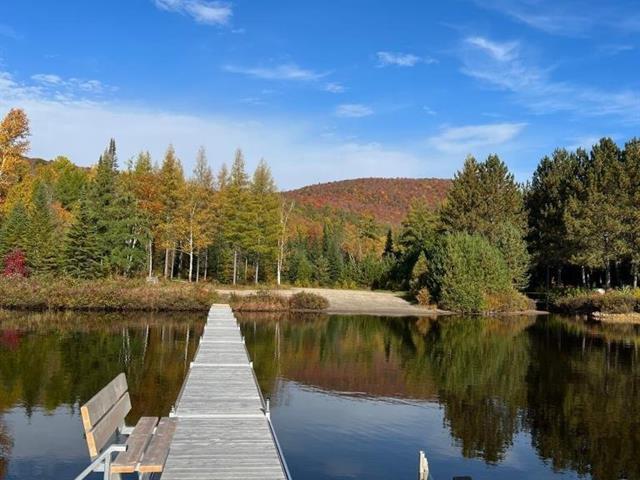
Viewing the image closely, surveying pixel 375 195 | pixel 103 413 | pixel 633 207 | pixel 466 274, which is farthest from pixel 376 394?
pixel 375 195

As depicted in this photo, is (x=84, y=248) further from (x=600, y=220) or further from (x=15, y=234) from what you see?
(x=600, y=220)

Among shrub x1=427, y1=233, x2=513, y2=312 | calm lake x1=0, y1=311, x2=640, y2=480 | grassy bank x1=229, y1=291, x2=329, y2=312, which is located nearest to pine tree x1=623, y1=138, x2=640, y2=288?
shrub x1=427, y1=233, x2=513, y2=312

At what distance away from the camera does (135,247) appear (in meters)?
45.2

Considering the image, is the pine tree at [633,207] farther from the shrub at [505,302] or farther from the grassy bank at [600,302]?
the shrub at [505,302]

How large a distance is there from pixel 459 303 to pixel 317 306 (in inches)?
415

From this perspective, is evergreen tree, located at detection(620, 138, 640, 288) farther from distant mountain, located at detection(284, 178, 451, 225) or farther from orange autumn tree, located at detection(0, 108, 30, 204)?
distant mountain, located at detection(284, 178, 451, 225)

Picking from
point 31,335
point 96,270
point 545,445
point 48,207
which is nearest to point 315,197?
point 48,207

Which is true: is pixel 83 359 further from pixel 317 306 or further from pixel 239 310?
pixel 317 306

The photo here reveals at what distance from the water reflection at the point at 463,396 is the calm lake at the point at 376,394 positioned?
5cm

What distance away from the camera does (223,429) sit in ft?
32.1

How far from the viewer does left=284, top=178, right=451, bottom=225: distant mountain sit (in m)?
121

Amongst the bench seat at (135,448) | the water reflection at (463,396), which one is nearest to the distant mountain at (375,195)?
the water reflection at (463,396)

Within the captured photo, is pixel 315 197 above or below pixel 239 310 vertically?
above

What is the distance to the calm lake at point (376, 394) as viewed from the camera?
11.0 m
